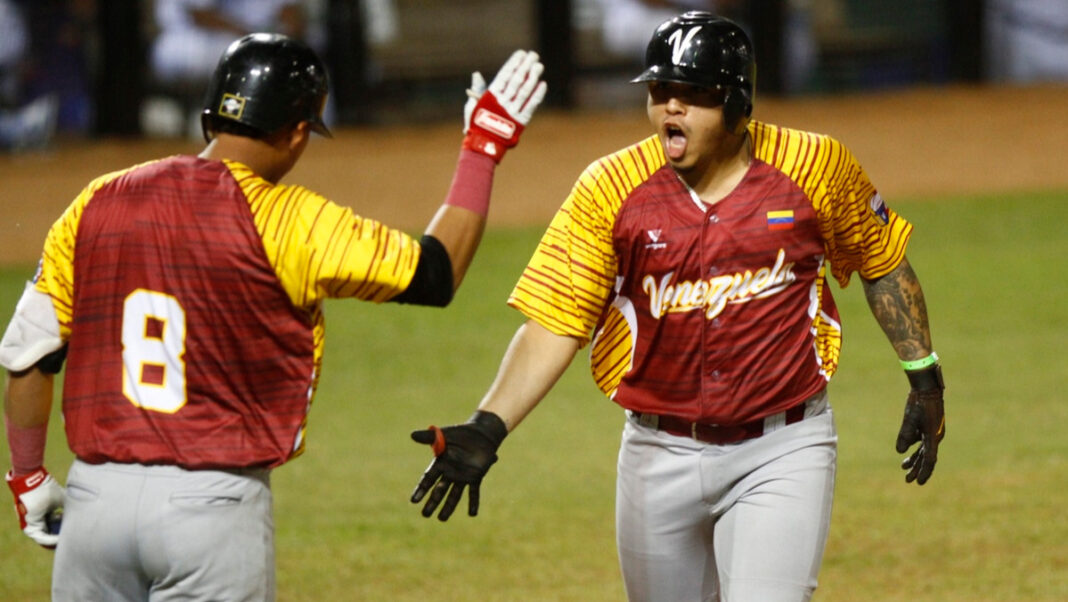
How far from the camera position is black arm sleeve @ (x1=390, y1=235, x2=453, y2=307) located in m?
3.42

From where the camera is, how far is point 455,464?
3.82 meters

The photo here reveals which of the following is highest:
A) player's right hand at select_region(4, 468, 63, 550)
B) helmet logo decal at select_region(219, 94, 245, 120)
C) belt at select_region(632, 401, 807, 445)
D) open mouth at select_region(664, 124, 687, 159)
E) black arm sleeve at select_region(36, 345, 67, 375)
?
helmet logo decal at select_region(219, 94, 245, 120)

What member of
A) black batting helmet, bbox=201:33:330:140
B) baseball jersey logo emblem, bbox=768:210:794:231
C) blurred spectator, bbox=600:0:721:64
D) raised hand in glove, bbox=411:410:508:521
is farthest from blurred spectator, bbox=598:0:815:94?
black batting helmet, bbox=201:33:330:140

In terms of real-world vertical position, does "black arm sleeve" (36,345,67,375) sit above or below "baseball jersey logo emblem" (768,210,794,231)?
below

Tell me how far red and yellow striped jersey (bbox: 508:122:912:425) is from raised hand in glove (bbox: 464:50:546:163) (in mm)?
301

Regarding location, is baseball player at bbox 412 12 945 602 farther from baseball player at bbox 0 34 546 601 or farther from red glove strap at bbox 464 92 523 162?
baseball player at bbox 0 34 546 601

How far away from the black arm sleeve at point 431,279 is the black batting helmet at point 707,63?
79 cm

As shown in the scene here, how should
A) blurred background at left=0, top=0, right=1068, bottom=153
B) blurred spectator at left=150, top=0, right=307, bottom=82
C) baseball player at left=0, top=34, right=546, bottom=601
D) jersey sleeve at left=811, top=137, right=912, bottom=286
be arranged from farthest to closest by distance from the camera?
blurred spectator at left=150, top=0, right=307, bottom=82, blurred background at left=0, top=0, right=1068, bottom=153, jersey sleeve at left=811, top=137, right=912, bottom=286, baseball player at left=0, top=34, right=546, bottom=601

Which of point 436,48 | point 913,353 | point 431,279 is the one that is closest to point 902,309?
point 913,353

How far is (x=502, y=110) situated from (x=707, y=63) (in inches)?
21.6

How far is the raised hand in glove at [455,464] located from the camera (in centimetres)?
379

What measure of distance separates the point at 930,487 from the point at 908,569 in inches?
52.8

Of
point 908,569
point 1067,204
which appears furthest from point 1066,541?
point 1067,204

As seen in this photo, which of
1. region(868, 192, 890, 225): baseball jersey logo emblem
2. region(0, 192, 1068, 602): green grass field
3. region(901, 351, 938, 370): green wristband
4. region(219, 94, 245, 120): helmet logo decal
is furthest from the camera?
region(0, 192, 1068, 602): green grass field
